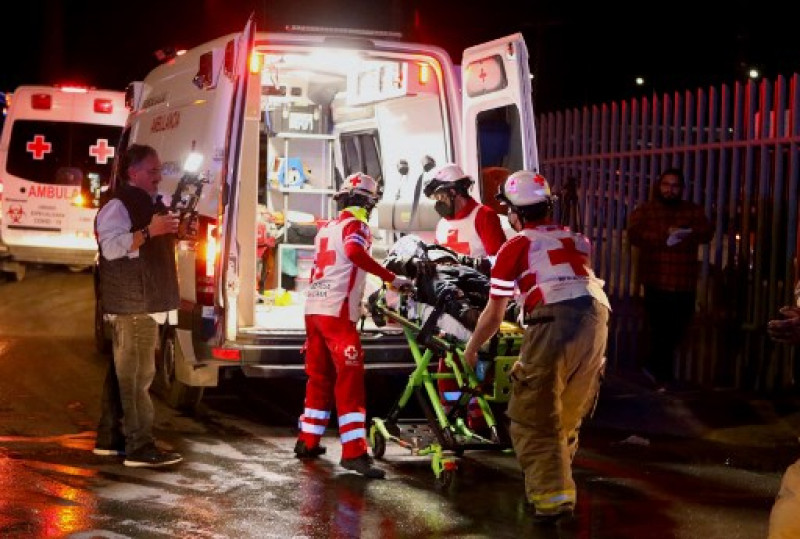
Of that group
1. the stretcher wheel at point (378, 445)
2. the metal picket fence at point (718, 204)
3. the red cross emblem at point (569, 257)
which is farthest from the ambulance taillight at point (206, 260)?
the metal picket fence at point (718, 204)

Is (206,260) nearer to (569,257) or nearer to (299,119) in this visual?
(569,257)

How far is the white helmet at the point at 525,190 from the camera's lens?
647 cm

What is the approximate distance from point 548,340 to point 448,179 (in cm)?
217

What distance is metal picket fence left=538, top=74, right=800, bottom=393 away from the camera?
9.67 meters

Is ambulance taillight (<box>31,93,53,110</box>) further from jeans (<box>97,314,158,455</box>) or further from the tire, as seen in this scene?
jeans (<box>97,314,158,455</box>)

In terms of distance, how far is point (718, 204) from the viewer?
33.2 ft

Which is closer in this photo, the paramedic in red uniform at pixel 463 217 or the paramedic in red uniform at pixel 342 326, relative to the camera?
the paramedic in red uniform at pixel 342 326

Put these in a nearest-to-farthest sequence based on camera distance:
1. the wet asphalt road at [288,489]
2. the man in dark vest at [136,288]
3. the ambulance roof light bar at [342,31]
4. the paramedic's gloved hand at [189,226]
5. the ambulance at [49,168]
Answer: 1. the wet asphalt road at [288,489]
2. the man in dark vest at [136,288]
3. the paramedic's gloved hand at [189,226]
4. the ambulance roof light bar at [342,31]
5. the ambulance at [49,168]

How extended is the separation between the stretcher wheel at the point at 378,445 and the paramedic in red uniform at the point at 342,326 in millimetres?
283

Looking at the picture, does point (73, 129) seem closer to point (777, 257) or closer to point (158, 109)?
point (158, 109)

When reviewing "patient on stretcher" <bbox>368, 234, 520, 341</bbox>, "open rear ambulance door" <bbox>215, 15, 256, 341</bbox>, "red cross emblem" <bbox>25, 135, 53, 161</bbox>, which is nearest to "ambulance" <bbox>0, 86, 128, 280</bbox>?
"red cross emblem" <bbox>25, 135, 53, 161</bbox>

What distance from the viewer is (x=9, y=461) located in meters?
7.28

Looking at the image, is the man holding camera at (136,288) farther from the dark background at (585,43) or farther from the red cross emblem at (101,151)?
the dark background at (585,43)

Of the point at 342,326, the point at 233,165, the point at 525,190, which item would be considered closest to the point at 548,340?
A: the point at 525,190
